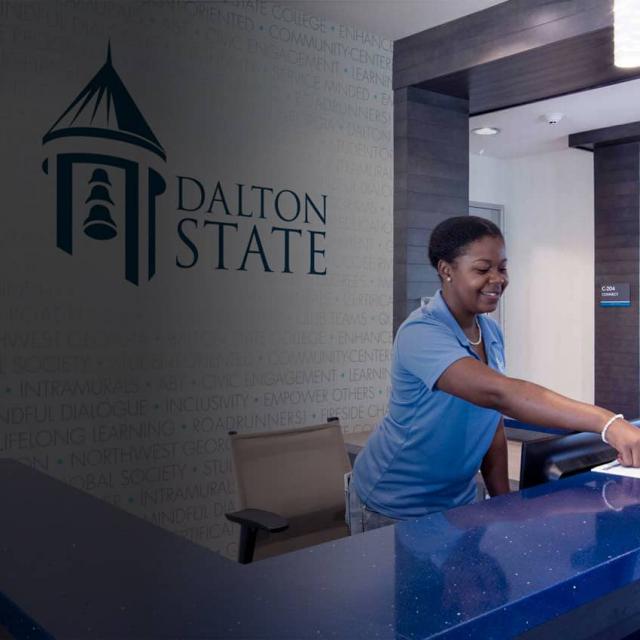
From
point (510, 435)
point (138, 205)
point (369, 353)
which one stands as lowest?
point (510, 435)

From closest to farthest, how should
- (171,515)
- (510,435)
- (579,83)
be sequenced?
(171,515) < (510,435) < (579,83)

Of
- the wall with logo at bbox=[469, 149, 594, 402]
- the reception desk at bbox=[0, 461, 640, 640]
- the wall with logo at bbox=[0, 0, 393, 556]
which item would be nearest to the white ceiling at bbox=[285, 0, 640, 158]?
the wall with logo at bbox=[0, 0, 393, 556]

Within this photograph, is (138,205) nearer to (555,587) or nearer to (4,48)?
(4,48)

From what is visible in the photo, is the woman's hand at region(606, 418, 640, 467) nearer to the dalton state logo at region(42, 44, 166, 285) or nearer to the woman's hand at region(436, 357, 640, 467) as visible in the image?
the woman's hand at region(436, 357, 640, 467)

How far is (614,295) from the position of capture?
21.1 feet

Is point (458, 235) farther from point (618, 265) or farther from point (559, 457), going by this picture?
point (618, 265)

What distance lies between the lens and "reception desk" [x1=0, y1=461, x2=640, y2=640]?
92 centimetres

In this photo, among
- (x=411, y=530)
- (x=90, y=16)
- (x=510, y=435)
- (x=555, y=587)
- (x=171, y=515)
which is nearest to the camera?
(x=555, y=587)

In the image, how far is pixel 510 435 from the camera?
3.57 m

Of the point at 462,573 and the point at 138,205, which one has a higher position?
the point at 138,205

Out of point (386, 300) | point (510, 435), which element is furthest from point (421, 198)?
point (510, 435)

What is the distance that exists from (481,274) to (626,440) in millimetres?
547

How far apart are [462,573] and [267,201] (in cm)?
278

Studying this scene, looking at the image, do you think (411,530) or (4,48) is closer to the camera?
(411,530)
